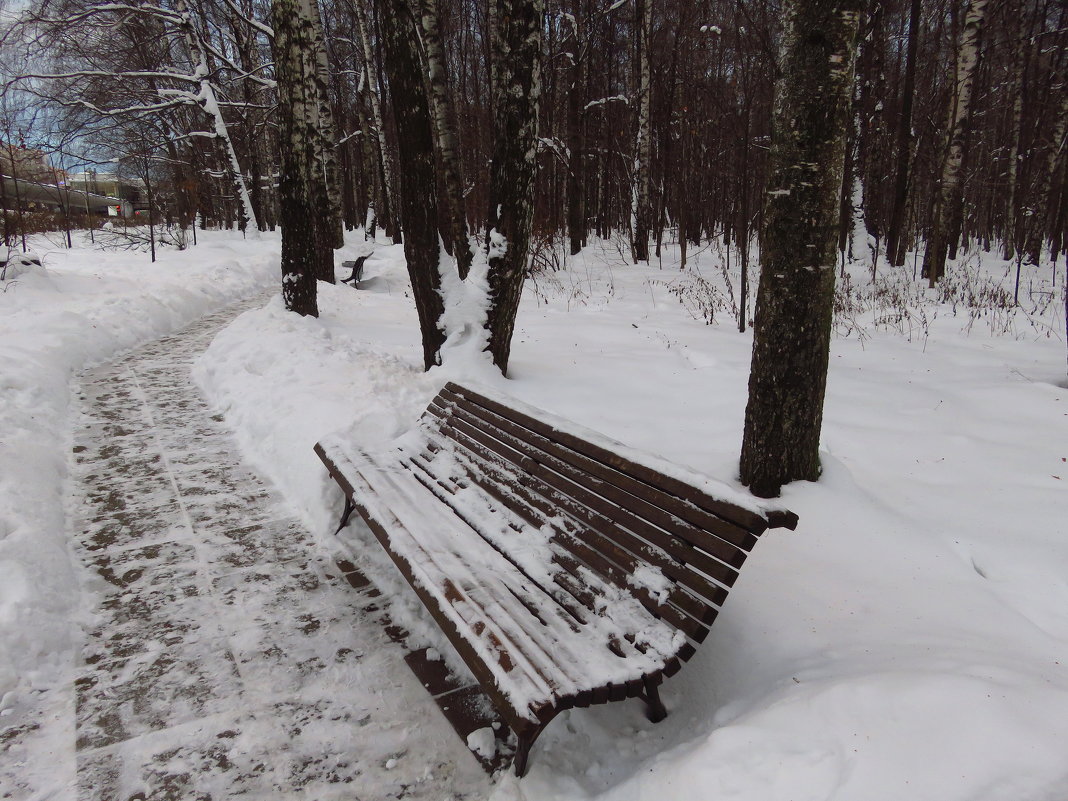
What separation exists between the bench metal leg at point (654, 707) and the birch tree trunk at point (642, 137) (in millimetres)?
13624

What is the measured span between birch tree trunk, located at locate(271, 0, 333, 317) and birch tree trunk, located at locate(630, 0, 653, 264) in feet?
26.0

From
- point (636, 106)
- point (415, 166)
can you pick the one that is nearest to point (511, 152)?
point (415, 166)

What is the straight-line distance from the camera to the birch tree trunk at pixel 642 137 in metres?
13.8

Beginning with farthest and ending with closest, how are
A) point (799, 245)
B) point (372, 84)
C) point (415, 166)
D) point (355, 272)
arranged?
point (372, 84) → point (355, 272) → point (415, 166) → point (799, 245)

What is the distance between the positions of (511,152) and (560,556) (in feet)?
12.1

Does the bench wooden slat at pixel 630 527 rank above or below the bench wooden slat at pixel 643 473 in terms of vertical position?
below

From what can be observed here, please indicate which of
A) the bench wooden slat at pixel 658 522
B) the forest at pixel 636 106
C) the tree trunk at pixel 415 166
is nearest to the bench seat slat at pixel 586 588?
the bench wooden slat at pixel 658 522

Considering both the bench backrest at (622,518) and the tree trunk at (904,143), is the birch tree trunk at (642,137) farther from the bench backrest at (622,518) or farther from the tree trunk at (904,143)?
the bench backrest at (622,518)

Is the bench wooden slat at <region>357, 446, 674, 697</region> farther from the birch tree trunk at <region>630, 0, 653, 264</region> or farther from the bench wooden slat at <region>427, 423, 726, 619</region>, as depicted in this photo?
the birch tree trunk at <region>630, 0, 653, 264</region>

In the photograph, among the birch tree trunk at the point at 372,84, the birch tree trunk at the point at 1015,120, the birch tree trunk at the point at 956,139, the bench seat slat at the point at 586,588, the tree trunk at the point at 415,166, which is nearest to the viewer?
the bench seat slat at the point at 586,588

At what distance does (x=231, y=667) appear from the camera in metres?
2.59

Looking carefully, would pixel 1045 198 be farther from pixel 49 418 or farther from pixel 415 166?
pixel 49 418

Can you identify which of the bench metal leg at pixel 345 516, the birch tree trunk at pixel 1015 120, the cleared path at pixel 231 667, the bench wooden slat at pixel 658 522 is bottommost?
the cleared path at pixel 231 667

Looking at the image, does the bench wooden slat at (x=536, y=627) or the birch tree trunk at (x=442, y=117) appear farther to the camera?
the birch tree trunk at (x=442, y=117)
